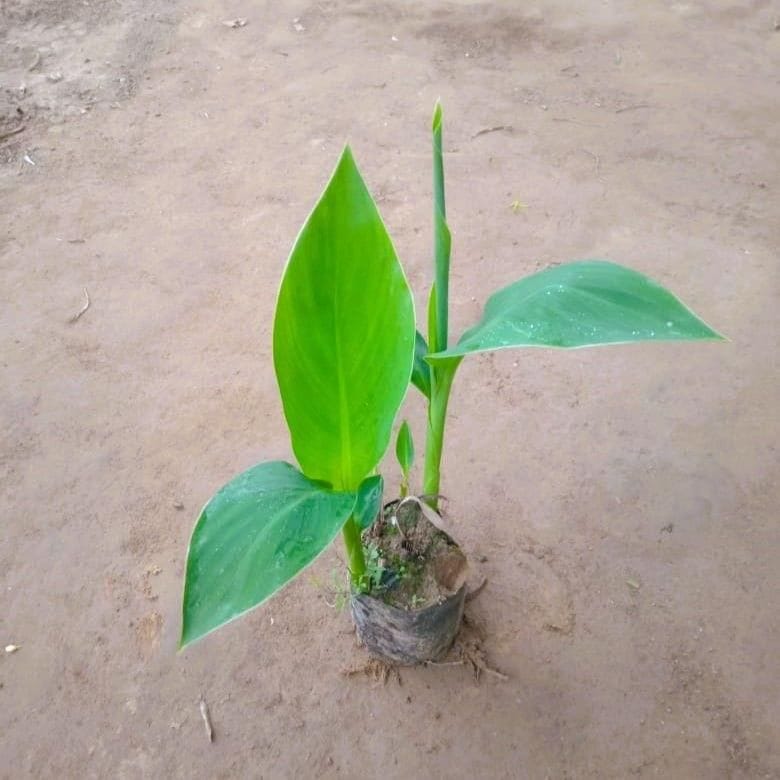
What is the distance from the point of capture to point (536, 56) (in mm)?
2854

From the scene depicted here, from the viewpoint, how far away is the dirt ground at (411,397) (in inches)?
48.1

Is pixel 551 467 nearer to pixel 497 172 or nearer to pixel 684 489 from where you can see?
pixel 684 489

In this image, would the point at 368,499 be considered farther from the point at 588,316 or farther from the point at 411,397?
the point at 411,397

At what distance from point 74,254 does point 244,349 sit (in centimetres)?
62

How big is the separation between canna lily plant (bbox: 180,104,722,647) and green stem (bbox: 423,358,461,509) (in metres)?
0.03

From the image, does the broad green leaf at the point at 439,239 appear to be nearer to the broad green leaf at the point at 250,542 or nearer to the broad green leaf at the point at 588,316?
the broad green leaf at the point at 588,316

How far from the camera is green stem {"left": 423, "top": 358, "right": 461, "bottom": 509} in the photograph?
0.99 metres

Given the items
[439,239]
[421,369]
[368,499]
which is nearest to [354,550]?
[368,499]

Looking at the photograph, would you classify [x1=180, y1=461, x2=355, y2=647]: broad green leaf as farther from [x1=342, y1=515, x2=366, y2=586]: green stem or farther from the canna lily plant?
[x1=342, y1=515, x2=366, y2=586]: green stem

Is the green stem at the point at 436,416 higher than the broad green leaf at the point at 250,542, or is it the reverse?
the broad green leaf at the point at 250,542

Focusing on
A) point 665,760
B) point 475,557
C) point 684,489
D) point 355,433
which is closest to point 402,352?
point 355,433

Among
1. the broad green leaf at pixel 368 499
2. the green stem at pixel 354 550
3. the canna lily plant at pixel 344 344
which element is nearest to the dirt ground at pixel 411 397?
the green stem at pixel 354 550

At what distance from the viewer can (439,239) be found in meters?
0.88

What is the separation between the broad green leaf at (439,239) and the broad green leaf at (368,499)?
186mm
